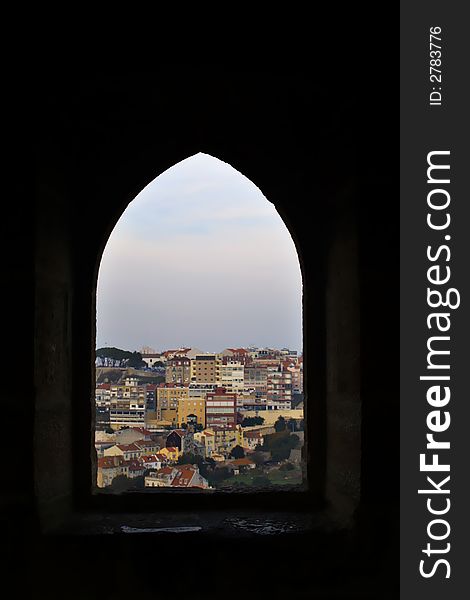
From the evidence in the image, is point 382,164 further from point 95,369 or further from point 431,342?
point 95,369

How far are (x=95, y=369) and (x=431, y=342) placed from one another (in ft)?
2.92

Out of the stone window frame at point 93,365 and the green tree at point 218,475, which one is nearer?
the stone window frame at point 93,365

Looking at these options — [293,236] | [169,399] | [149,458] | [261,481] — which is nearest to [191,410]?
[169,399]

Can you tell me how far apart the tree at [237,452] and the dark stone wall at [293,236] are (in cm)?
19

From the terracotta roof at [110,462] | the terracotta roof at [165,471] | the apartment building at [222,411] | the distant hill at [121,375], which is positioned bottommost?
the terracotta roof at [165,471]

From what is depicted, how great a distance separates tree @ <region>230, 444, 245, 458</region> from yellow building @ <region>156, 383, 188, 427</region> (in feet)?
0.56

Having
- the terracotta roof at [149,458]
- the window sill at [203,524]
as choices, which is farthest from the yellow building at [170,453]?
the window sill at [203,524]

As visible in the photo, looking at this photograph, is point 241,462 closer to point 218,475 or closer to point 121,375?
point 218,475

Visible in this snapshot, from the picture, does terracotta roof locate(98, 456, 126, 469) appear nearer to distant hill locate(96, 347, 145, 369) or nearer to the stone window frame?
the stone window frame

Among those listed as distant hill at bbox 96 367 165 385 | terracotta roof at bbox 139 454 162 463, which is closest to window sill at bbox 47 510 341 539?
terracotta roof at bbox 139 454 162 463

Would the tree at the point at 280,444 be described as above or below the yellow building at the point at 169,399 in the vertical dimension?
below

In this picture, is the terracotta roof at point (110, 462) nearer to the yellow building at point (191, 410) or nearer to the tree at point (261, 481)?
the yellow building at point (191, 410)

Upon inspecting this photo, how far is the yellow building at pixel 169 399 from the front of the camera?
1.80 m

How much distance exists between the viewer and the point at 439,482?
1484mm
